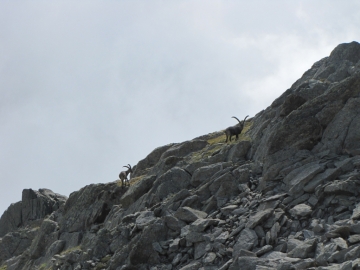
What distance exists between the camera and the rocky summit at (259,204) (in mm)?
22250

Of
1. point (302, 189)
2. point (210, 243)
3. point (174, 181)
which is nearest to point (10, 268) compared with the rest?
point (174, 181)

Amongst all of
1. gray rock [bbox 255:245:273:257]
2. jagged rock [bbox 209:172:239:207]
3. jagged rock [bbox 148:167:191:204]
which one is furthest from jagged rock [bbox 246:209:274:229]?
jagged rock [bbox 148:167:191:204]

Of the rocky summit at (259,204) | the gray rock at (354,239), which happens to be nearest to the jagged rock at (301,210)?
the rocky summit at (259,204)

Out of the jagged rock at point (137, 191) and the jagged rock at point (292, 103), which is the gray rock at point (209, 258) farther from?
the jagged rock at point (137, 191)

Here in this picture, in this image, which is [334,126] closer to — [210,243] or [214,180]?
[214,180]

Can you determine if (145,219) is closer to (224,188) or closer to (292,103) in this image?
(224,188)

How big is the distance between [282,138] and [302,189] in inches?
244

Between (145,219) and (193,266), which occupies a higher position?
(145,219)

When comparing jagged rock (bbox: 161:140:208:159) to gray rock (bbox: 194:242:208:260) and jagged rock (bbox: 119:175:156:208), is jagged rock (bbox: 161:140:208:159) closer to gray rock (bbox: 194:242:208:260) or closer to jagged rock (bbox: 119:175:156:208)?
jagged rock (bbox: 119:175:156:208)

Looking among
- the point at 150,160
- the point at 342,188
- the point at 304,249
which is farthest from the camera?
the point at 150,160

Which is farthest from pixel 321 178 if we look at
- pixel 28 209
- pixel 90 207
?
pixel 28 209

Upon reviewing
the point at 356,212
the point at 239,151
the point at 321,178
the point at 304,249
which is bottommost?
the point at 304,249

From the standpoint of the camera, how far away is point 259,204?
27.3m

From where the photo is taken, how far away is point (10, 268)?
53.1 m
